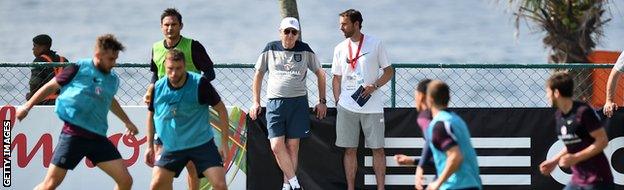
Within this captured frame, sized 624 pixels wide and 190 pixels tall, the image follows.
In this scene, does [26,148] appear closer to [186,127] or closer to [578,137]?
[186,127]

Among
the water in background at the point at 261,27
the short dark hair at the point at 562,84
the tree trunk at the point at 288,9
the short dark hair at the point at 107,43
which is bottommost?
the water in background at the point at 261,27

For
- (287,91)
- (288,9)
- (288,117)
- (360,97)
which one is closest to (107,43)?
(287,91)

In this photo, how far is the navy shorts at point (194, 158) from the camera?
36.6 feet

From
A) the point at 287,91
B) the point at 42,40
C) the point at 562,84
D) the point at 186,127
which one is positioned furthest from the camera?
the point at 42,40

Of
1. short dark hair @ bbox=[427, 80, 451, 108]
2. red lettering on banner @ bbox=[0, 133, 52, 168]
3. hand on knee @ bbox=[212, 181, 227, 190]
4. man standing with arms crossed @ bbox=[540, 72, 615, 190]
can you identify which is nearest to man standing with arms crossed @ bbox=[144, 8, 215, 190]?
hand on knee @ bbox=[212, 181, 227, 190]

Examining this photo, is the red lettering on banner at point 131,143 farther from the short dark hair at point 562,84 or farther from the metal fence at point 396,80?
the short dark hair at point 562,84

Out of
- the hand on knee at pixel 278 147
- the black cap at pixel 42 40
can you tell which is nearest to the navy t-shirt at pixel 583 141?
the hand on knee at pixel 278 147

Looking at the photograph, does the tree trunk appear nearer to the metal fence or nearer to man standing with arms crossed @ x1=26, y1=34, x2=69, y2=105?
the metal fence

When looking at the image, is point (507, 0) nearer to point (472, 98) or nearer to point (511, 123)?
point (472, 98)

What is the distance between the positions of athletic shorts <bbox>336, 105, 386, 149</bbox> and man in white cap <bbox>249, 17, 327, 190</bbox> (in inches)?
12.9

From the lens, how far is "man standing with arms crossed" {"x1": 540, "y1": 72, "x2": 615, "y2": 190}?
32.6 feet

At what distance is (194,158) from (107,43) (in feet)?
3.89

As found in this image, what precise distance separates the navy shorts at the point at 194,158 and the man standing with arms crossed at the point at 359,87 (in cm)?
223

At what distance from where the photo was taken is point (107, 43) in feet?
36.8
